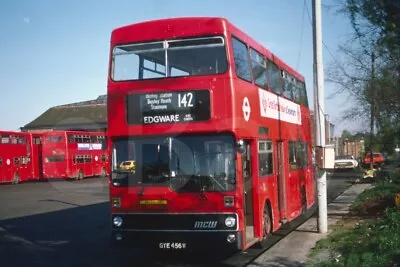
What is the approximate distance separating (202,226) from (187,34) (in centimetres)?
332

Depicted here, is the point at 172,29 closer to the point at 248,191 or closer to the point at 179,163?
the point at 179,163

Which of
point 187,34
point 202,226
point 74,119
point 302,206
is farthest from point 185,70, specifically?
point 74,119

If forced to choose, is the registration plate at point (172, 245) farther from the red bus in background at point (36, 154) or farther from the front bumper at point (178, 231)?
the red bus in background at point (36, 154)

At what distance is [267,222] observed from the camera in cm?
1049

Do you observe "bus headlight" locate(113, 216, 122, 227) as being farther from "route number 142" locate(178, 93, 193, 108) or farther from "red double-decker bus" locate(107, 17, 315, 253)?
"route number 142" locate(178, 93, 193, 108)

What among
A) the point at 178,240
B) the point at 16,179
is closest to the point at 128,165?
the point at 178,240

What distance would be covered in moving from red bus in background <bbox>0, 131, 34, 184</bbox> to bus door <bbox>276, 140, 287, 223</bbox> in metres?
29.1

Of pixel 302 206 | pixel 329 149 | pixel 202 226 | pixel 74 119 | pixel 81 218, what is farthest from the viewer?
pixel 74 119

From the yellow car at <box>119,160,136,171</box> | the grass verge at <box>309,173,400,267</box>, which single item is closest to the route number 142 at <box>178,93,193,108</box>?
the yellow car at <box>119,160,136,171</box>

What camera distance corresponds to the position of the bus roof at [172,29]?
873 centimetres

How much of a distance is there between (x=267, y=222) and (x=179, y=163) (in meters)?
2.93

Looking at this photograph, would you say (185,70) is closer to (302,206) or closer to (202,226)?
(202,226)

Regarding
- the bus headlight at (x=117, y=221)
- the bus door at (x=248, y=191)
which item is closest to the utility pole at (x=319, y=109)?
the bus door at (x=248, y=191)

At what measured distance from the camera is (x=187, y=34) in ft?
28.9
